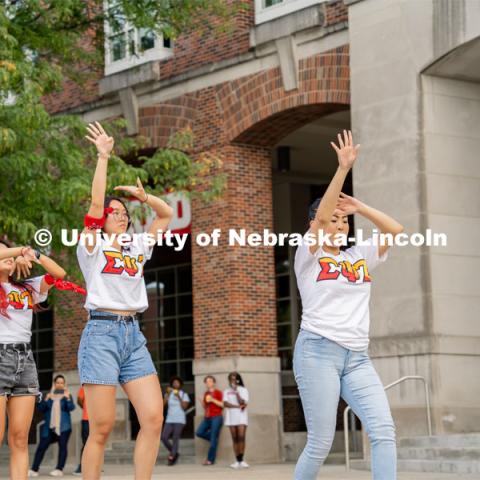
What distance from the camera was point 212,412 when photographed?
70.1ft

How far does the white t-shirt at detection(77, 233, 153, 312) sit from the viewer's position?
7977 millimetres

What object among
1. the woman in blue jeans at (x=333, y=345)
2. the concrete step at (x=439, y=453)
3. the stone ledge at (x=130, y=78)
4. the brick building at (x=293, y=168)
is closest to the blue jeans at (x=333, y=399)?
the woman in blue jeans at (x=333, y=345)

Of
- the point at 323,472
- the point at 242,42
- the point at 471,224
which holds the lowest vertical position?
the point at 323,472

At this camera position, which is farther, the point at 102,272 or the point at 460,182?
the point at 460,182

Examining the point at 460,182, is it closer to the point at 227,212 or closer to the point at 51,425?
the point at 227,212

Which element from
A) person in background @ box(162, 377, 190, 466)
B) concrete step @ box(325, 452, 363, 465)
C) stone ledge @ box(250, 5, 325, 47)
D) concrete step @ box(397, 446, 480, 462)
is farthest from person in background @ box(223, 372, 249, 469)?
stone ledge @ box(250, 5, 325, 47)

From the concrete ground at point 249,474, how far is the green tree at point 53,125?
3.42 metres

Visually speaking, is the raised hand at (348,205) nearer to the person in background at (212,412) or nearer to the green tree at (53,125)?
the green tree at (53,125)

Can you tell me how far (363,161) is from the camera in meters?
18.6

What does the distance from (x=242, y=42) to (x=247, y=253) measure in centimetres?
372

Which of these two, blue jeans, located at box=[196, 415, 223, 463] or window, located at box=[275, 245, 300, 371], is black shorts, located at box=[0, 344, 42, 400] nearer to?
blue jeans, located at box=[196, 415, 223, 463]

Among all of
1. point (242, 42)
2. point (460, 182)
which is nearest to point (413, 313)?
point (460, 182)

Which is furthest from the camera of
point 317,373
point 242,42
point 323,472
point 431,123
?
point 242,42

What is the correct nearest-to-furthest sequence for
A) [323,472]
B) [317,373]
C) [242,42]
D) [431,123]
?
[317,373] → [323,472] → [431,123] → [242,42]
